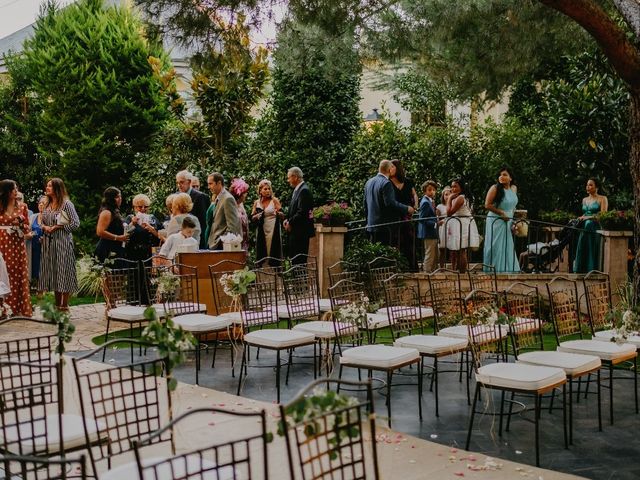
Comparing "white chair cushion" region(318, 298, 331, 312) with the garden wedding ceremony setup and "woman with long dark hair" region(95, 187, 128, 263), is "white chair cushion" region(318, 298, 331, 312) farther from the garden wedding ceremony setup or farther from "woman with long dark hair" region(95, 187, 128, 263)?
"woman with long dark hair" region(95, 187, 128, 263)

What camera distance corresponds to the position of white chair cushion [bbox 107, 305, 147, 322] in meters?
7.38

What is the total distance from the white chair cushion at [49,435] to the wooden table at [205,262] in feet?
14.4

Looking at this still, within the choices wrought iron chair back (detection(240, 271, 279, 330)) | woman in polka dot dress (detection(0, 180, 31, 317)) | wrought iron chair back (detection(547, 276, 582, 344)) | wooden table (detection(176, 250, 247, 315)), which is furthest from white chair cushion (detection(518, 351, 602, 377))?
woman in polka dot dress (detection(0, 180, 31, 317))

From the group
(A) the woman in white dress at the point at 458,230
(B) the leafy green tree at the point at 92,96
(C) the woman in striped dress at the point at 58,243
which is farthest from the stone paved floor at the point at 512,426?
(B) the leafy green tree at the point at 92,96

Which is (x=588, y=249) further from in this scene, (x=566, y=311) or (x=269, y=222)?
(x=566, y=311)

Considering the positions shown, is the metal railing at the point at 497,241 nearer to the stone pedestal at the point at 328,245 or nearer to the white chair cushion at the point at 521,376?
the stone pedestal at the point at 328,245

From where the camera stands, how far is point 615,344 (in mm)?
5852

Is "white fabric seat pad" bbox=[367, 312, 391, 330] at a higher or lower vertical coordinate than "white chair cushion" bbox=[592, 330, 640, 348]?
higher

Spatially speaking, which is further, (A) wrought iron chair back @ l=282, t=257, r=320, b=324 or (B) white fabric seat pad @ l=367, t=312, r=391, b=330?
(A) wrought iron chair back @ l=282, t=257, r=320, b=324

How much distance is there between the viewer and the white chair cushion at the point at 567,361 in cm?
511

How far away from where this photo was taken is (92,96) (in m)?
15.3

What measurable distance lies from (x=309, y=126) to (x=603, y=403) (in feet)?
30.5

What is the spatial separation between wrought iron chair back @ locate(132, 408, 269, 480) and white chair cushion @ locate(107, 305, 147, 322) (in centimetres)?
189

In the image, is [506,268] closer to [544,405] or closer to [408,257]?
[408,257]
